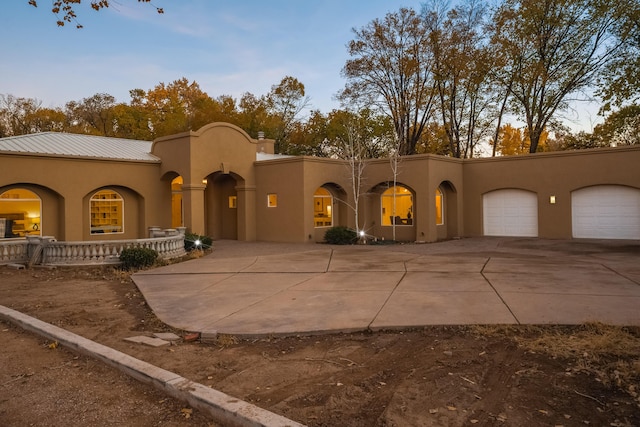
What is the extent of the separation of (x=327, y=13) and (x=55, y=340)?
16016 mm

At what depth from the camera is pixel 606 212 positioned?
18.3 meters

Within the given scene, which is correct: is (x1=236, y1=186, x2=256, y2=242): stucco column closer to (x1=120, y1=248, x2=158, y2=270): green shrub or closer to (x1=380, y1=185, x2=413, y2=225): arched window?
(x1=380, y1=185, x2=413, y2=225): arched window

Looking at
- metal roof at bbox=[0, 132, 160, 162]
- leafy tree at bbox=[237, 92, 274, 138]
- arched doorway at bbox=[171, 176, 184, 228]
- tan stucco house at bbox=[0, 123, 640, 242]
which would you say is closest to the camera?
metal roof at bbox=[0, 132, 160, 162]

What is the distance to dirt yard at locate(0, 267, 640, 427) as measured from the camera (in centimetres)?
380

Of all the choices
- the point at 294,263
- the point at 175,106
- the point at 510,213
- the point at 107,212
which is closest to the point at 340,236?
the point at 294,263

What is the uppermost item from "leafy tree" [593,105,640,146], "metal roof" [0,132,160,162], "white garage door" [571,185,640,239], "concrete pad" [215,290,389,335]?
"leafy tree" [593,105,640,146]

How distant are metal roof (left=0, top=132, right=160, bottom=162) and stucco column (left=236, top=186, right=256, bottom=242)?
3.99 m

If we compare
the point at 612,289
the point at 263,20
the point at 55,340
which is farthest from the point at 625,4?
the point at 55,340

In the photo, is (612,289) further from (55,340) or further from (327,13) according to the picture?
(327,13)

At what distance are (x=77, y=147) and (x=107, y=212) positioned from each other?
2.88m

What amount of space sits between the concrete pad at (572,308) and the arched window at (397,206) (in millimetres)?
12727

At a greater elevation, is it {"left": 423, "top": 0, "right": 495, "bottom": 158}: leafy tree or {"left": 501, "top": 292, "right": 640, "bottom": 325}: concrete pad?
{"left": 423, "top": 0, "right": 495, "bottom": 158}: leafy tree

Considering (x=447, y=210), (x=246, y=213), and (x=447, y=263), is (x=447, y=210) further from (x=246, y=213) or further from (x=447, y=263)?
(x=447, y=263)

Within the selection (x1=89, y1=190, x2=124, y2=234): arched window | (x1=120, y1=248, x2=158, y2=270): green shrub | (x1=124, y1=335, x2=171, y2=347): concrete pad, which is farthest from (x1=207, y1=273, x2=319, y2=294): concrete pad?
(x1=89, y1=190, x2=124, y2=234): arched window
